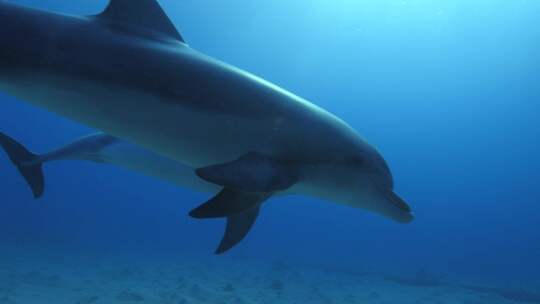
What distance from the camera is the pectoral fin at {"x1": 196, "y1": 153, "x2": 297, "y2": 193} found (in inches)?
128

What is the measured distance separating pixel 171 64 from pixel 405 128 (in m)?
70.7

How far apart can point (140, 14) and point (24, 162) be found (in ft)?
19.6

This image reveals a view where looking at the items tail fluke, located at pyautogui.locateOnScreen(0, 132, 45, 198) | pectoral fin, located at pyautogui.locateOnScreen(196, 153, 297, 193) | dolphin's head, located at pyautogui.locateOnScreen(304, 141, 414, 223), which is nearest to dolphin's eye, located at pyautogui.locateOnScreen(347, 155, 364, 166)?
dolphin's head, located at pyautogui.locateOnScreen(304, 141, 414, 223)

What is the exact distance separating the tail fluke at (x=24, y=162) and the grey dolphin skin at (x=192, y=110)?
17.4 ft

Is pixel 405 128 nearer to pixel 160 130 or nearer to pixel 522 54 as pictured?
pixel 522 54

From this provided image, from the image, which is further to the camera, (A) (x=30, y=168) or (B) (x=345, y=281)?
(B) (x=345, y=281)

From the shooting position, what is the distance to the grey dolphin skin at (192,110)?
347cm

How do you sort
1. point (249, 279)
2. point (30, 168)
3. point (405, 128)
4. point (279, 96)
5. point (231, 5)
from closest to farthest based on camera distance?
point (279, 96) < point (30, 168) < point (249, 279) < point (231, 5) < point (405, 128)

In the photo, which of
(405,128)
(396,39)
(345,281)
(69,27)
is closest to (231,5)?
(396,39)

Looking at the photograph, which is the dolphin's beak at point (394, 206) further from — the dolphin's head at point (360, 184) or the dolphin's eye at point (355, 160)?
the dolphin's eye at point (355, 160)

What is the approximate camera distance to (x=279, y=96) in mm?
3879

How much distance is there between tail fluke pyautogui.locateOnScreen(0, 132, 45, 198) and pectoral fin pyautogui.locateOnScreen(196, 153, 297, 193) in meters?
6.45

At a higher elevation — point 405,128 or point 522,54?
point 405,128

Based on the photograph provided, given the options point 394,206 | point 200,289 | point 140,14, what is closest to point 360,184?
point 394,206
